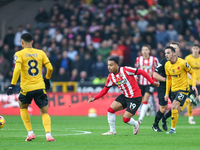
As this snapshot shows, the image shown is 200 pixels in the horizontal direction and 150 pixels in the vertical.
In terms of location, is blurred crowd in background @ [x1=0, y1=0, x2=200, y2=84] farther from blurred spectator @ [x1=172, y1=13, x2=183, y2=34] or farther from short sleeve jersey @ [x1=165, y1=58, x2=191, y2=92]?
short sleeve jersey @ [x1=165, y1=58, x2=191, y2=92]

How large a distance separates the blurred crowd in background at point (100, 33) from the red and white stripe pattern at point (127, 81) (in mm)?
9217

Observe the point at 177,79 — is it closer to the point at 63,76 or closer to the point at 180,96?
the point at 180,96

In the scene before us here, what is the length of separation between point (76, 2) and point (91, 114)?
9.78m

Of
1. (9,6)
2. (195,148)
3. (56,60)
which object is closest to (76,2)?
(9,6)

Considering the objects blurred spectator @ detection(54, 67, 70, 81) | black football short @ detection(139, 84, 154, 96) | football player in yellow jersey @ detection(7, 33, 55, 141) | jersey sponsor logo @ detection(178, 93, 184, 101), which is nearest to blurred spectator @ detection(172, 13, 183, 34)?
blurred spectator @ detection(54, 67, 70, 81)

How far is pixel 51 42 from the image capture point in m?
20.9

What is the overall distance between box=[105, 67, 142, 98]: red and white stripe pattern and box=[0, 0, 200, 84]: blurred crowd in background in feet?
30.2

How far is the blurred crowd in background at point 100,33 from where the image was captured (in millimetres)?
19047

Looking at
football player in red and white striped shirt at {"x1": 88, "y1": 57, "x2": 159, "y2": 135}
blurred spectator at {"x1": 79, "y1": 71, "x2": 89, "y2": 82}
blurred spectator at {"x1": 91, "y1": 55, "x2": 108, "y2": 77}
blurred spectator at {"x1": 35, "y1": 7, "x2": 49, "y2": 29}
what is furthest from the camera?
blurred spectator at {"x1": 35, "y1": 7, "x2": 49, "y2": 29}

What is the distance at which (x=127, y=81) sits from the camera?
8.88 metres

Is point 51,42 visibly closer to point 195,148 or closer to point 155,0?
point 155,0

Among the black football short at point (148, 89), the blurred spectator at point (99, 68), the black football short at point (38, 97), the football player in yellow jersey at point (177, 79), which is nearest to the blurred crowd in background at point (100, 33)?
the blurred spectator at point (99, 68)

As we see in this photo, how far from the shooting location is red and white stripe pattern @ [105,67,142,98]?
8828mm

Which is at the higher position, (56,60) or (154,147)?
(56,60)
